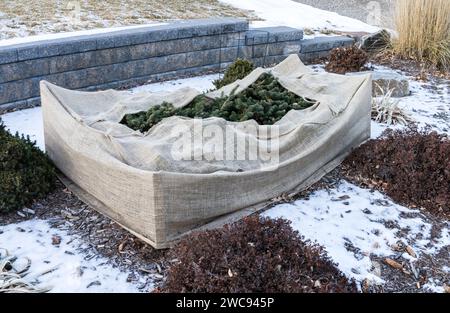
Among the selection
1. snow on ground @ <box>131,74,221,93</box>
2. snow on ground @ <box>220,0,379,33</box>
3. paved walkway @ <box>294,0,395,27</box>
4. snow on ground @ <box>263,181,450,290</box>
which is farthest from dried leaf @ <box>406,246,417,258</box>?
paved walkway @ <box>294,0,395,27</box>

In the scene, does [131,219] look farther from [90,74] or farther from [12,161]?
[90,74]

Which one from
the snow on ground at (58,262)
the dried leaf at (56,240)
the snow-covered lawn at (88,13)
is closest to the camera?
the snow on ground at (58,262)

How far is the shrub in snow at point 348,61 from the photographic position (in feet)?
19.5

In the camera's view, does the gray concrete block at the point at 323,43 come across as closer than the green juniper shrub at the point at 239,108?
No

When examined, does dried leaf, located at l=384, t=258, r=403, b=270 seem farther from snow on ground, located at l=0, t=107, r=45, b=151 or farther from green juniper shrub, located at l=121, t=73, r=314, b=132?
snow on ground, located at l=0, t=107, r=45, b=151

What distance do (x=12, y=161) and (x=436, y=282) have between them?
94.0 inches

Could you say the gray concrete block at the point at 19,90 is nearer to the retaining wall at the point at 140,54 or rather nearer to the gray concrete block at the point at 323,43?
the retaining wall at the point at 140,54

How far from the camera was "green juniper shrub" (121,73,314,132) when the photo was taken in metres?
3.46

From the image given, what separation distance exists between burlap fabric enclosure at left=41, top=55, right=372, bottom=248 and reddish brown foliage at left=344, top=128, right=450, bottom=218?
195 mm

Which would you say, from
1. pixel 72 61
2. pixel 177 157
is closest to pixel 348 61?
pixel 72 61

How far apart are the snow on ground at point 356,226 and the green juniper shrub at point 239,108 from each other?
733mm

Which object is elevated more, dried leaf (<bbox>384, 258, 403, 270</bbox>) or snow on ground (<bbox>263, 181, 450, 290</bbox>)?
snow on ground (<bbox>263, 181, 450, 290</bbox>)

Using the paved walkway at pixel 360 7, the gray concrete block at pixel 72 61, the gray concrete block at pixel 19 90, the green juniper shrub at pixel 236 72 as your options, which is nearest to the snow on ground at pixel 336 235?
the green juniper shrub at pixel 236 72
